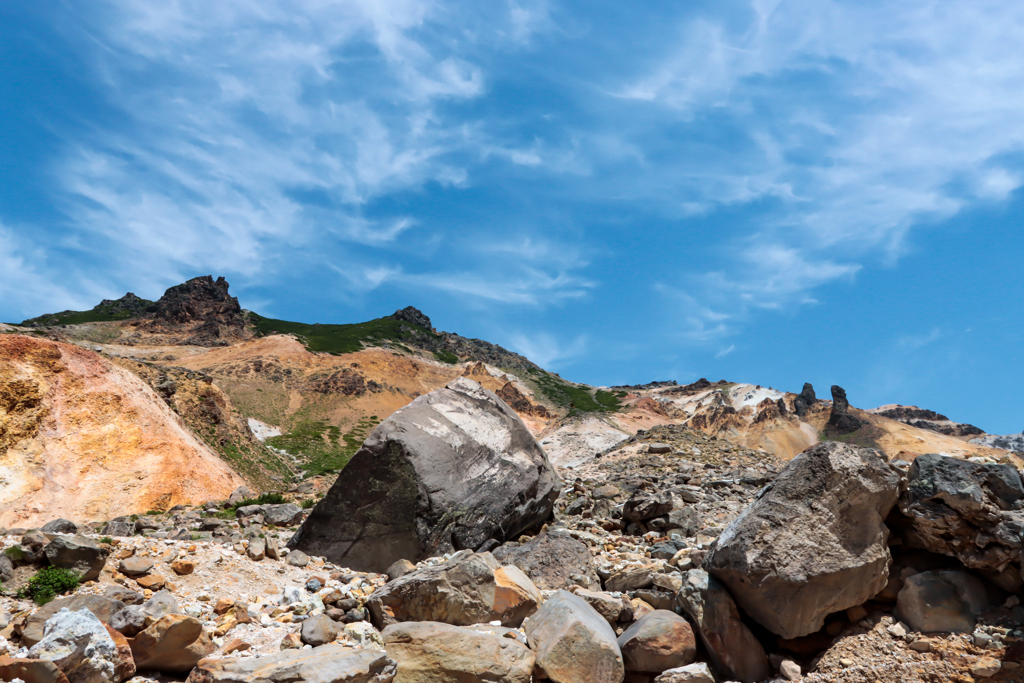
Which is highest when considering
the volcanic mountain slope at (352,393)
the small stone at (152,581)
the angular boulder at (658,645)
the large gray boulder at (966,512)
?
the volcanic mountain slope at (352,393)

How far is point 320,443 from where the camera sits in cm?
5769

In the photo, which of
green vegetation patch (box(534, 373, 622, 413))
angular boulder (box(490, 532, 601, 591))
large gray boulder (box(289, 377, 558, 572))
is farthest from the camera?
green vegetation patch (box(534, 373, 622, 413))

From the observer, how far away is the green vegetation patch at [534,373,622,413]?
389 ft

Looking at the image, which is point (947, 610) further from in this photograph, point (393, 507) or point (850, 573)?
point (393, 507)

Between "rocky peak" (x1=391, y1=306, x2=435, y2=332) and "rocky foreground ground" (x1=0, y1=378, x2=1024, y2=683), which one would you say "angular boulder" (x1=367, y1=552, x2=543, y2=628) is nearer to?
"rocky foreground ground" (x1=0, y1=378, x2=1024, y2=683)

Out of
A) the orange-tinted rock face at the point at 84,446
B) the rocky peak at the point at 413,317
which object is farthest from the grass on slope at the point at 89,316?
the orange-tinted rock face at the point at 84,446

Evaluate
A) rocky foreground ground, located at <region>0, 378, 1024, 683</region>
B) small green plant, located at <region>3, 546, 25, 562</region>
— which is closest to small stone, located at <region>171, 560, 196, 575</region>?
rocky foreground ground, located at <region>0, 378, 1024, 683</region>

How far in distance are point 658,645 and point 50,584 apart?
8.15 metres

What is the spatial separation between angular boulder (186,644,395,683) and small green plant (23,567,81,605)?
2.83 m

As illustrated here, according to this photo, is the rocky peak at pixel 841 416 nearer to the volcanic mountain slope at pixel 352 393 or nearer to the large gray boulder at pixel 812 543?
the volcanic mountain slope at pixel 352 393

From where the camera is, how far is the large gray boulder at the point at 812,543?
25.2 ft

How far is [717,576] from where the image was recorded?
8234 mm

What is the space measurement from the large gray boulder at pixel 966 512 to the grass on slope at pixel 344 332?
100.0 metres

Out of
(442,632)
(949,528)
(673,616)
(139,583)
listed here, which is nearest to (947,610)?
(949,528)
